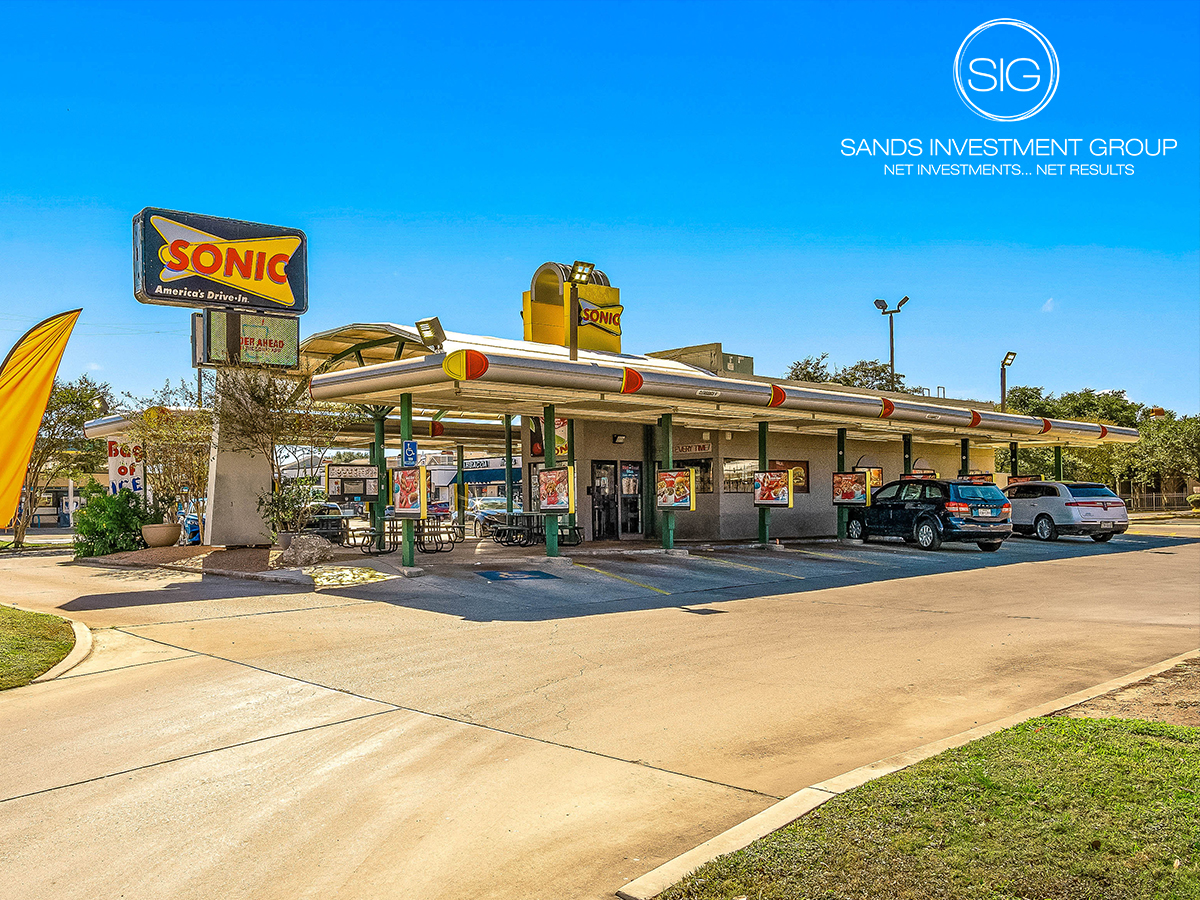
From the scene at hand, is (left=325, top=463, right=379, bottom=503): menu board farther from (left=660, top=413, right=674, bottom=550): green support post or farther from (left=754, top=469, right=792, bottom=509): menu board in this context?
(left=754, top=469, right=792, bottom=509): menu board

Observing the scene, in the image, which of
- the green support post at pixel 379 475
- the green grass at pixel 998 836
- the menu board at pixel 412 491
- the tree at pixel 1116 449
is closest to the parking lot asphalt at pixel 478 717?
the green grass at pixel 998 836

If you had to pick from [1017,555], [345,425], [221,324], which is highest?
[221,324]

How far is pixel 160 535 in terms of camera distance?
22656mm

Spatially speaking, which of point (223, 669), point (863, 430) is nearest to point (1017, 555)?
point (863, 430)

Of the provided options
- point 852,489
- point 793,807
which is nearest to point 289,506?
point 852,489

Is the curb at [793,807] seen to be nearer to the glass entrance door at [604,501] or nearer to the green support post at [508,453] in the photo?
the glass entrance door at [604,501]

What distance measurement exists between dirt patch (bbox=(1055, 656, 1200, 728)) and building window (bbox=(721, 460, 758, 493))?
19.9 m

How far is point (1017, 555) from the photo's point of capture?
73.6 feet

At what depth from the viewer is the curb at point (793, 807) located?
13.5ft

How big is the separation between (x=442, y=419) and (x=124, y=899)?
26971mm

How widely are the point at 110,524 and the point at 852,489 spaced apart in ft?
63.1

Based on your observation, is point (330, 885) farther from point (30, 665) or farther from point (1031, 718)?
point (30, 665)

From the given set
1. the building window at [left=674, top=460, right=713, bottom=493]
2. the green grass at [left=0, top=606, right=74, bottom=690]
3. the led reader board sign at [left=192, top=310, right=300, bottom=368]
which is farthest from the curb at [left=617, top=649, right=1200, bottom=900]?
the building window at [left=674, top=460, right=713, bottom=493]

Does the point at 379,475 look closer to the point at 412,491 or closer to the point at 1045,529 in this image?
the point at 412,491
